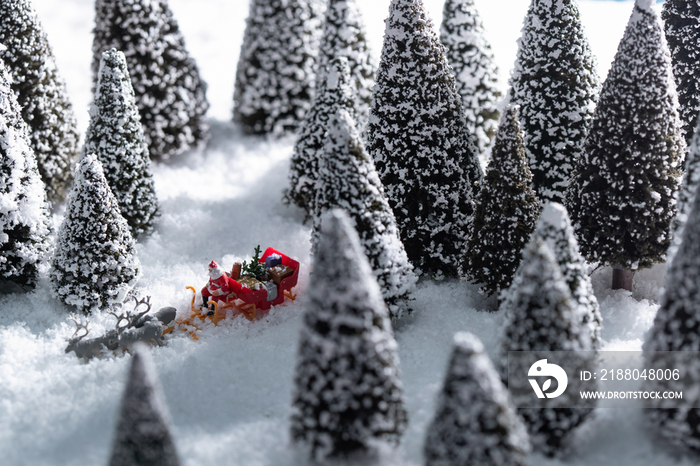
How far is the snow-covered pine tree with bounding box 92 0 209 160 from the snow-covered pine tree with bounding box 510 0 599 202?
906 centimetres

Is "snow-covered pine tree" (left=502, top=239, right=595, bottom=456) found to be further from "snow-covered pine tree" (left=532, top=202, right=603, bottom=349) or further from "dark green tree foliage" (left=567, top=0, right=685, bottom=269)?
"dark green tree foliage" (left=567, top=0, right=685, bottom=269)

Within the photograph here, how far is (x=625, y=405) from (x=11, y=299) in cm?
1073

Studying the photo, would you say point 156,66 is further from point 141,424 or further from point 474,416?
point 474,416

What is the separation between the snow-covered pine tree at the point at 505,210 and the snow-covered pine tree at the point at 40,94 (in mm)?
9803

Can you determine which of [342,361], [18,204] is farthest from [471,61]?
[18,204]

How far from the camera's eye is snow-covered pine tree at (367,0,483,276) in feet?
35.7

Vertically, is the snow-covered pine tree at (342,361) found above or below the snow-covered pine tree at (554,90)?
below

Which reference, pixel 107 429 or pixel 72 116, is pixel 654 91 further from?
pixel 72 116

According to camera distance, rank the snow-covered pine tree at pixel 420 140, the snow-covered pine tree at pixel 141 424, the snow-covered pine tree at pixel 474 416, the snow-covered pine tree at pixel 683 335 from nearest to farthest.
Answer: the snow-covered pine tree at pixel 474 416 < the snow-covered pine tree at pixel 141 424 < the snow-covered pine tree at pixel 683 335 < the snow-covered pine tree at pixel 420 140

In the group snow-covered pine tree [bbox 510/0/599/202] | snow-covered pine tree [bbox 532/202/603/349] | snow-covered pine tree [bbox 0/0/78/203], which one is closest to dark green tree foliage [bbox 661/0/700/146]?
snow-covered pine tree [bbox 510/0/599/202]

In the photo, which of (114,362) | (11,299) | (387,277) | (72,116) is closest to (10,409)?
(114,362)

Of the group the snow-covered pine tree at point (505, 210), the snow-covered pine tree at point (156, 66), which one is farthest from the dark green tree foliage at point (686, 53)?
the snow-covered pine tree at point (156, 66)

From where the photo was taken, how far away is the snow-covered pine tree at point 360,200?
8984 millimetres

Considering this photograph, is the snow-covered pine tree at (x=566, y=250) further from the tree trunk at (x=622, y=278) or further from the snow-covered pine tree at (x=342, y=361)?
the tree trunk at (x=622, y=278)
